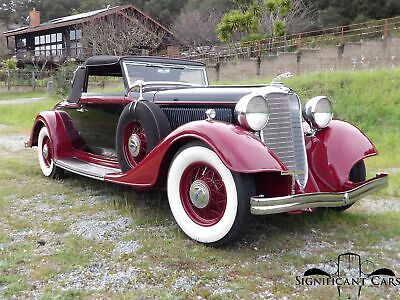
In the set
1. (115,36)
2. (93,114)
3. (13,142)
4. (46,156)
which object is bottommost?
(13,142)

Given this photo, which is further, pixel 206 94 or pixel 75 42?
pixel 75 42

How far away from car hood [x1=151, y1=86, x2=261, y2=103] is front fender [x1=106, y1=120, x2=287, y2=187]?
15.3 inches

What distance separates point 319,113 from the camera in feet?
13.1

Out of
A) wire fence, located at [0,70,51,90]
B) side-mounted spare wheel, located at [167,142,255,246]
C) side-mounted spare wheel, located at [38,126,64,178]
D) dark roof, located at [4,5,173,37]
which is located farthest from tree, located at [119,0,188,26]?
side-mounted spare wheel, located at [167,142,255,246]

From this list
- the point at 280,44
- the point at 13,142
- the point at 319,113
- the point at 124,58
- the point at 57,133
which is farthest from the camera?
the point at 280,44

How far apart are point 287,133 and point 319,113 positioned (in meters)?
0.56

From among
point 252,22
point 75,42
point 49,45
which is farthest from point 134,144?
point 49,45

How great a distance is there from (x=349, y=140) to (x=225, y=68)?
14.6m

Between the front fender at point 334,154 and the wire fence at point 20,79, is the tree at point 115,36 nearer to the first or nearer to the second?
the wire fence at point 20,79

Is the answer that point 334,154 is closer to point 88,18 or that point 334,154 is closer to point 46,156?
point 46,156

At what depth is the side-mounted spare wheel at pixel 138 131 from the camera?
13.4 feet

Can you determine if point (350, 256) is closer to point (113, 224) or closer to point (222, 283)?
point (222, 283)

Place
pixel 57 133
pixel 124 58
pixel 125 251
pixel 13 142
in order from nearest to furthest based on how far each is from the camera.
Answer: pixel 125 251
pixel 124 58
pixel 57 133
pixel 13 142

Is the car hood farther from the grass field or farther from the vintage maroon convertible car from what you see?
the grass field
